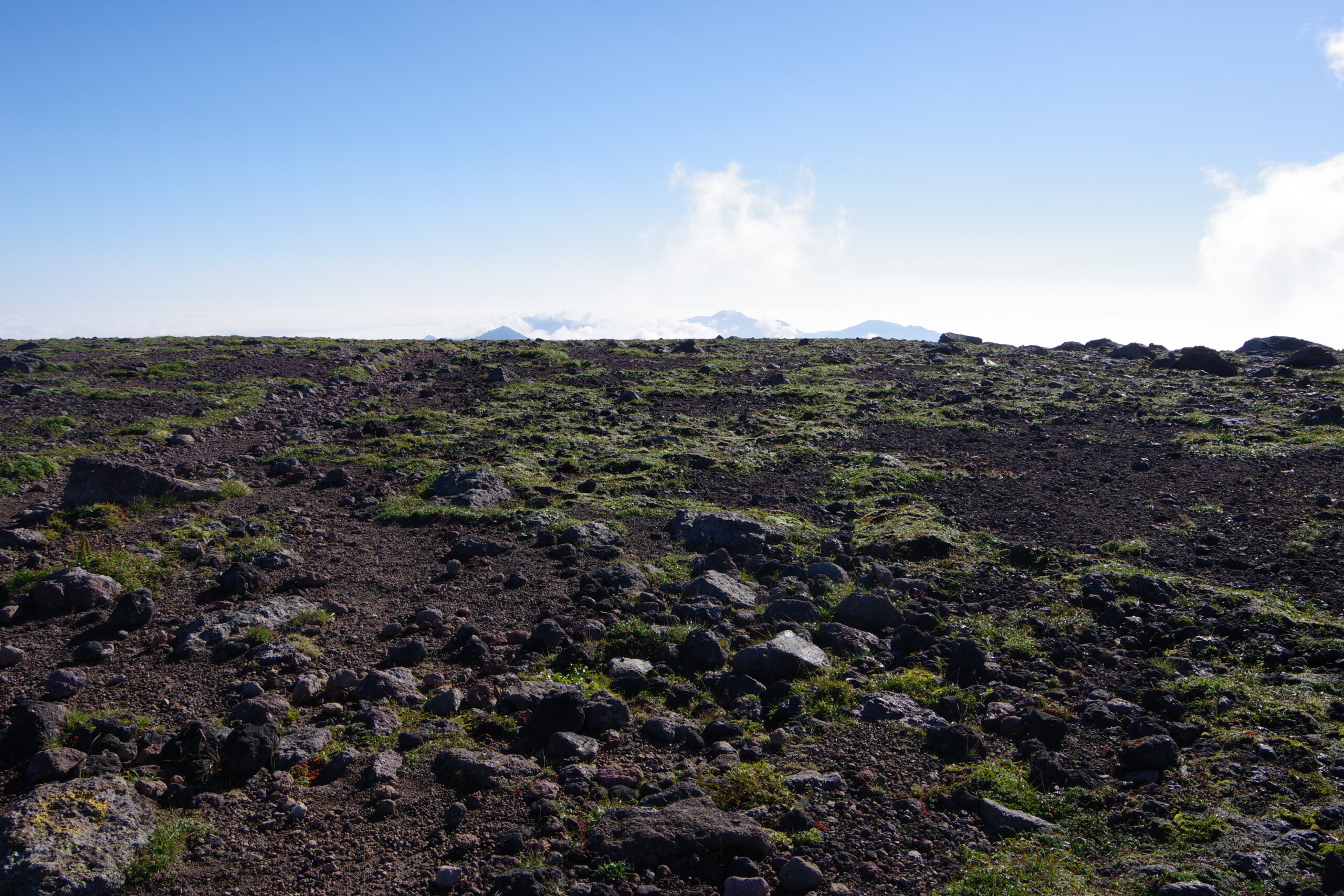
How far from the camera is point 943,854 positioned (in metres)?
5.88

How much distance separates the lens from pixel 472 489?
14.9 meters

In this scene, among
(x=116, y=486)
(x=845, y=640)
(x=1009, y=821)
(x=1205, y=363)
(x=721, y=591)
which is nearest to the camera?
(x=1009, y=821)

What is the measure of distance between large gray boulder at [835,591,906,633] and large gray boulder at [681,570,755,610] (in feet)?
4.05

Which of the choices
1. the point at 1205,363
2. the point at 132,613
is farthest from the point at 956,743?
the point at 1205,363

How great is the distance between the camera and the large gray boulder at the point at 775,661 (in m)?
8.68

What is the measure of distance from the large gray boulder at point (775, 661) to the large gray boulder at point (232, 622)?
541cm

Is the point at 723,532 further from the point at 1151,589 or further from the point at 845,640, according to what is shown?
the point at 1151,589

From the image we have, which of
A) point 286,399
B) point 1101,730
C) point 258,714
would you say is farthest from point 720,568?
point 286,399

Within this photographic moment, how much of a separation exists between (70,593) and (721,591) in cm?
814

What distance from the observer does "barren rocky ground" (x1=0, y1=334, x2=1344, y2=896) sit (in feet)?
18.7

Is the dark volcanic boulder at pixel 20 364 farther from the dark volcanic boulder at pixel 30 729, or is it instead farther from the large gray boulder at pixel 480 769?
the large gray boulder at pixel 480 769

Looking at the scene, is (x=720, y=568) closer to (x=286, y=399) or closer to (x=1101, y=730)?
(x=1101, y=730)

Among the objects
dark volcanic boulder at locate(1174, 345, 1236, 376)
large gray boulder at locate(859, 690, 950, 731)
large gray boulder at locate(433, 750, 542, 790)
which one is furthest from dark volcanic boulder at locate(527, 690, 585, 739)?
dark volcanic boulder at locate(1174, 345, 1236, 376)

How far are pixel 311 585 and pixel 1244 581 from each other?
43.3ft
